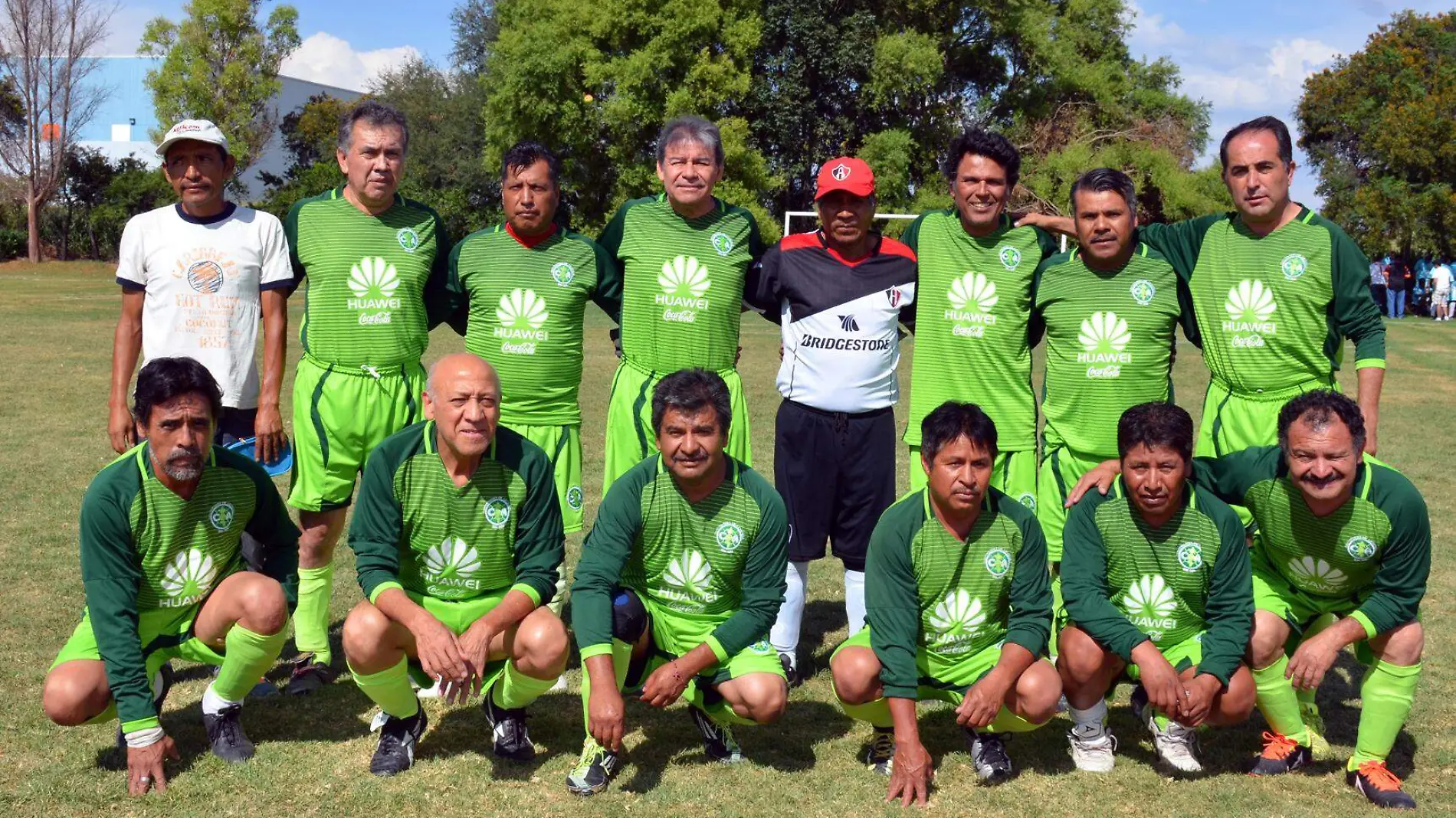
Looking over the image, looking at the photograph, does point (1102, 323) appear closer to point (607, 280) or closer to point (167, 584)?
point (607, 280)

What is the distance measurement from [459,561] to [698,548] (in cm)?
83

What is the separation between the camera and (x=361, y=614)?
13.2 ft

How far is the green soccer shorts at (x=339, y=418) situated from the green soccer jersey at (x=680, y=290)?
3.11 ft

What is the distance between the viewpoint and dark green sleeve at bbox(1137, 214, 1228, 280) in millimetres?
4871

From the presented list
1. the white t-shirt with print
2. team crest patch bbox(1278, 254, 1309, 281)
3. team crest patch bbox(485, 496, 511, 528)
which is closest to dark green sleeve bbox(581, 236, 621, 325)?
team crest patch bbox(485, 496, 511, 528)

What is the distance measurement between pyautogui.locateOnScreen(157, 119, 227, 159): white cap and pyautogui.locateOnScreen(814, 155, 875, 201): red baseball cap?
235 cm

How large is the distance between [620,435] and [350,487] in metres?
1.13

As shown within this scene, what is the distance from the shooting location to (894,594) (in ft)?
13.5

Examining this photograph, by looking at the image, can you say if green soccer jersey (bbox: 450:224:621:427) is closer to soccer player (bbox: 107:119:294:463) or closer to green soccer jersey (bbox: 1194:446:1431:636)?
soccer player (bbox: 107:119:294:463)

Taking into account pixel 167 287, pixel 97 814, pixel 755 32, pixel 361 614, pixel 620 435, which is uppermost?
pixel 755 32

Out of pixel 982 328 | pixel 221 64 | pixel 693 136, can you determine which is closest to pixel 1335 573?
pixel 982 328

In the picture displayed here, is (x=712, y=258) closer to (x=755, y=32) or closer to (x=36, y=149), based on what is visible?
(x=755, y=32)

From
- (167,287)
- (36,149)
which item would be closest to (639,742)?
(167,287)

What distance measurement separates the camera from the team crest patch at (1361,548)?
4.20 metres
